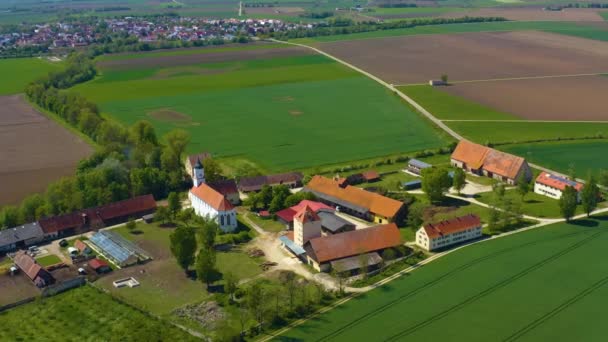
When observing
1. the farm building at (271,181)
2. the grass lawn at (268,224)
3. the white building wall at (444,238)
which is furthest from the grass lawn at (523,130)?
the grass lawn at (268,224)

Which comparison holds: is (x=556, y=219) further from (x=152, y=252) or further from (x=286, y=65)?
(x=286, y=65)

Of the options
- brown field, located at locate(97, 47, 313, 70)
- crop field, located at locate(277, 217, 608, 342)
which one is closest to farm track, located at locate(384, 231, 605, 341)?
crop field, located at locate(277, 217, 608, 342)

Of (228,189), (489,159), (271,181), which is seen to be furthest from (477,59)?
(228,189)

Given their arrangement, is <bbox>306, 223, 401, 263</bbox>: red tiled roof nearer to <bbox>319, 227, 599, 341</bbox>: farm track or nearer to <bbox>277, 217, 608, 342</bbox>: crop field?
<bbox>277, 217, 608, 342</bbox>: crop field

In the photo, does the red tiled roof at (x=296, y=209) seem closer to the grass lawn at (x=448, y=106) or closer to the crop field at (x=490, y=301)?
the crop field at (x=490, y=301)

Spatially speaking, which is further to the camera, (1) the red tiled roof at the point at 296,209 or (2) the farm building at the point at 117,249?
(1) the red tiled roof at the point at 296,209

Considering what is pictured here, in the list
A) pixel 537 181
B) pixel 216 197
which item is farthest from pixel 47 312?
pixel 537 181

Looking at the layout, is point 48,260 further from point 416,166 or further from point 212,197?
point 416,166
